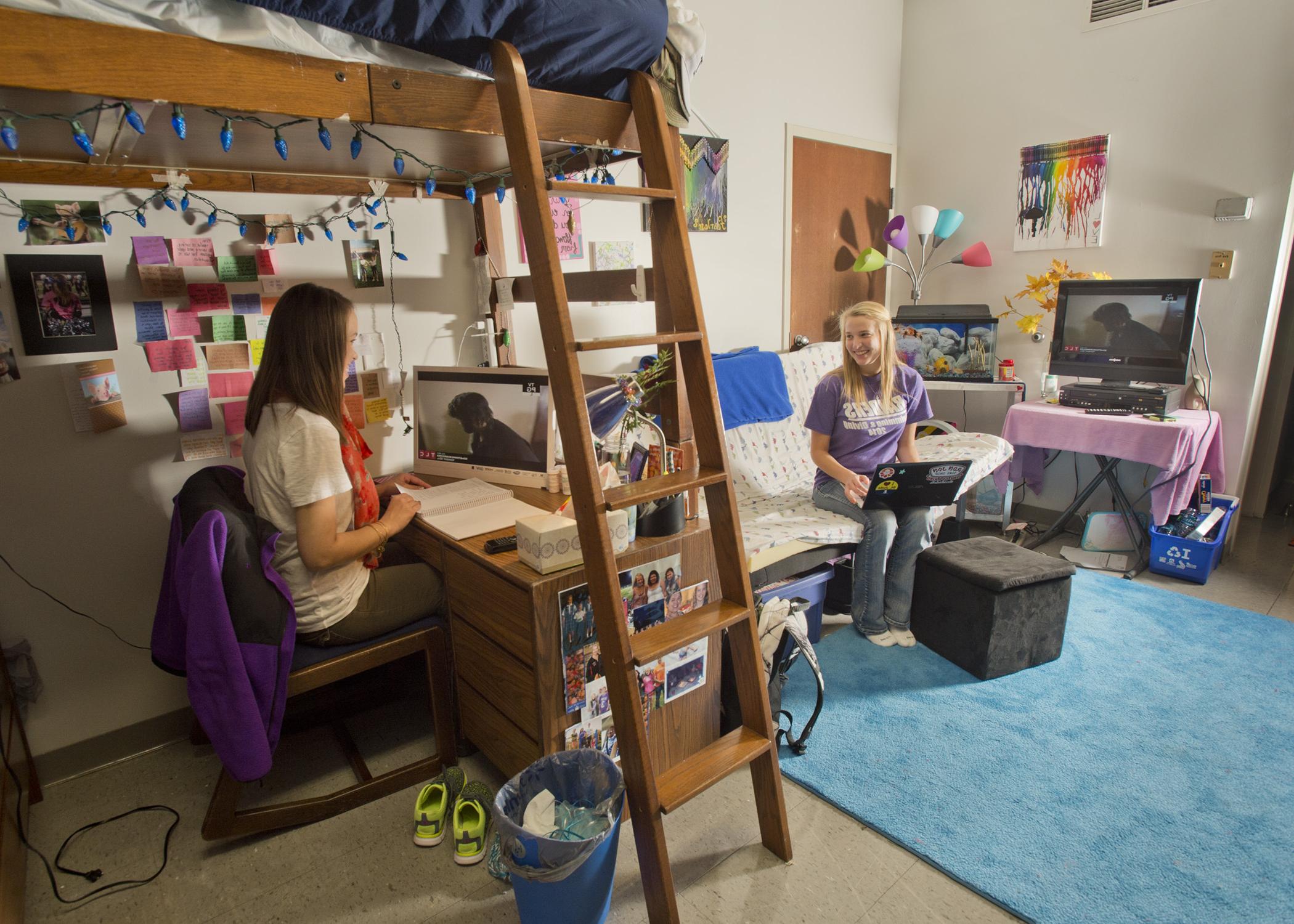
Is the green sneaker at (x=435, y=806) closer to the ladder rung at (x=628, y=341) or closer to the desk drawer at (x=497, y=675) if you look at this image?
the desk drawer at (x=497, y=675)

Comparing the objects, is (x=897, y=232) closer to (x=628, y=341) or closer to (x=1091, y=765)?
(x=1091, y=765)

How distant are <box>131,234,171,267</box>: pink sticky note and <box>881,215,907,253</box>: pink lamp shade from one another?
3477 millimetres

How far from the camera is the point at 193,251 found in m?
2.09

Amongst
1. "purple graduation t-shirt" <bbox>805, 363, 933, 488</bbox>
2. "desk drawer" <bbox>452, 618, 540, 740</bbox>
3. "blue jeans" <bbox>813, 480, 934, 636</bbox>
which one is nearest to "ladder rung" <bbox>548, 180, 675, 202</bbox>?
"desk drawer" <bbox>452, 618, 540, 740</bbox>

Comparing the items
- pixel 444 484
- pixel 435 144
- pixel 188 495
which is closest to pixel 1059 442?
pixel 444 484

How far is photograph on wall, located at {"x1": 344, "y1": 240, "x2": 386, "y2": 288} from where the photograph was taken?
2.37 m

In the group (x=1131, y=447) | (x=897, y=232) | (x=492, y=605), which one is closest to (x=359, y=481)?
(x=492, y=605)

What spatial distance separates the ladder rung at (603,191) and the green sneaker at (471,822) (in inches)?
56.8

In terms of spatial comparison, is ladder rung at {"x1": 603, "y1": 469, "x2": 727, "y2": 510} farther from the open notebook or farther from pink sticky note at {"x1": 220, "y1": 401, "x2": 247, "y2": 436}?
pink sticky note at {"x1": 220, "y1": 401, "x2": 247, "y2": 436}

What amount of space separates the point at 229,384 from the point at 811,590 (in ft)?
6.66

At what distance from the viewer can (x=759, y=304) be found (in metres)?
3.79

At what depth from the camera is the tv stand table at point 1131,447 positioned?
3.05 meters

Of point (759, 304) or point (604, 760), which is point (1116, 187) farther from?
Result: point (604, 760)

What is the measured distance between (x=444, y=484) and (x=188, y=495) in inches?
29.5
